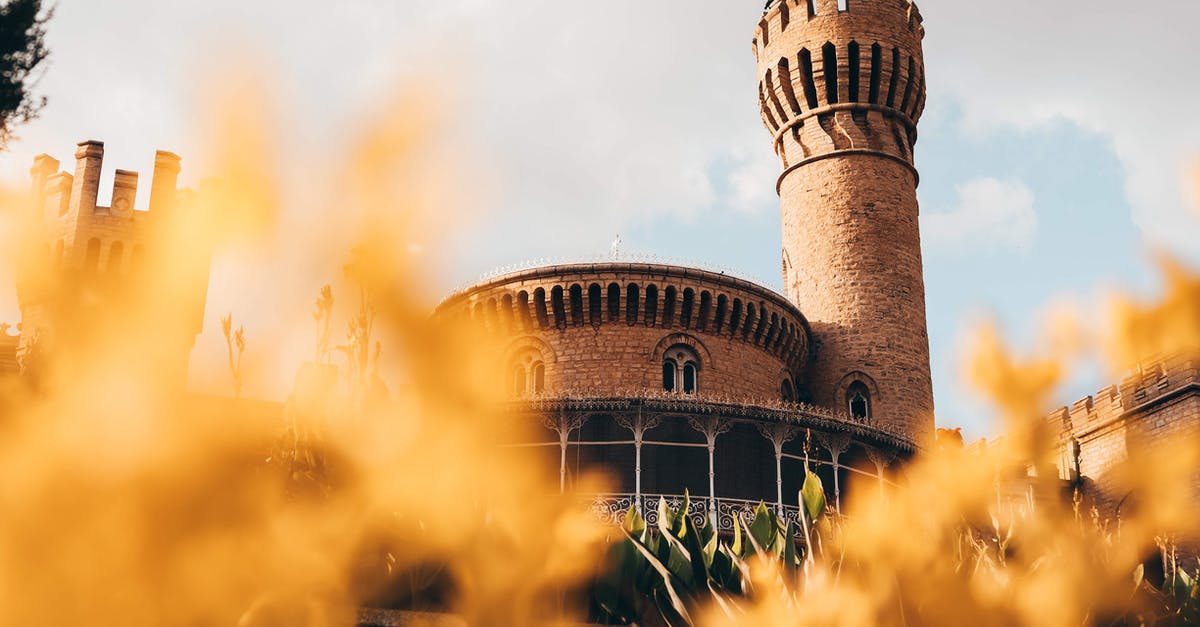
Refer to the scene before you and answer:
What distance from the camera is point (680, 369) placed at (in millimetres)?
28016

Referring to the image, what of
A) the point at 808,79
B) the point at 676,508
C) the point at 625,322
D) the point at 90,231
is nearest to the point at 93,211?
the point at 90,231

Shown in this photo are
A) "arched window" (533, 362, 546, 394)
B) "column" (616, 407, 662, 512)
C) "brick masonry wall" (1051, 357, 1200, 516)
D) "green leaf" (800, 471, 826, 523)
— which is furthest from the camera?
"arched window" (533, 362, 546, 394)

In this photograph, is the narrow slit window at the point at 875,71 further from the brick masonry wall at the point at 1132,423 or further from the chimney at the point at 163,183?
the chimney at the point at 163,183

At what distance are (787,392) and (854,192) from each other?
Result: 6470 mm

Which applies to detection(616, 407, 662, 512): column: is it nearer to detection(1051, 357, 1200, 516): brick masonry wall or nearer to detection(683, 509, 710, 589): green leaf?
detection(683, 509, 710, 589): green leaf

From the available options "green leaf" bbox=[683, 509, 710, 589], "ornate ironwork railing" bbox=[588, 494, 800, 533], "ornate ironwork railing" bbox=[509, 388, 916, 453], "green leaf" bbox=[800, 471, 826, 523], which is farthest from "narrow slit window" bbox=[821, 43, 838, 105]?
"green leaf" bbox=[683, 509, 710, 589]

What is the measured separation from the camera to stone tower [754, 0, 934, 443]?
30.8 meters

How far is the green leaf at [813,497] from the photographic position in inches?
482

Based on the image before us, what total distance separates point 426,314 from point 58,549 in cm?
183

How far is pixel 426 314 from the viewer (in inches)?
203

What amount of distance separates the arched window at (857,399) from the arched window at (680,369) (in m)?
5.24

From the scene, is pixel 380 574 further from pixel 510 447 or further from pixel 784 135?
pixel 784 135

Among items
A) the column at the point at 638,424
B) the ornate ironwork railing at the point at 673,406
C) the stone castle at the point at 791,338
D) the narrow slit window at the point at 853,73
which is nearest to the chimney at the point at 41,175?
the stone castle at the point at 791,338

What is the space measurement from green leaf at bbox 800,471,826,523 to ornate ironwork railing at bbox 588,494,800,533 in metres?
9.84
